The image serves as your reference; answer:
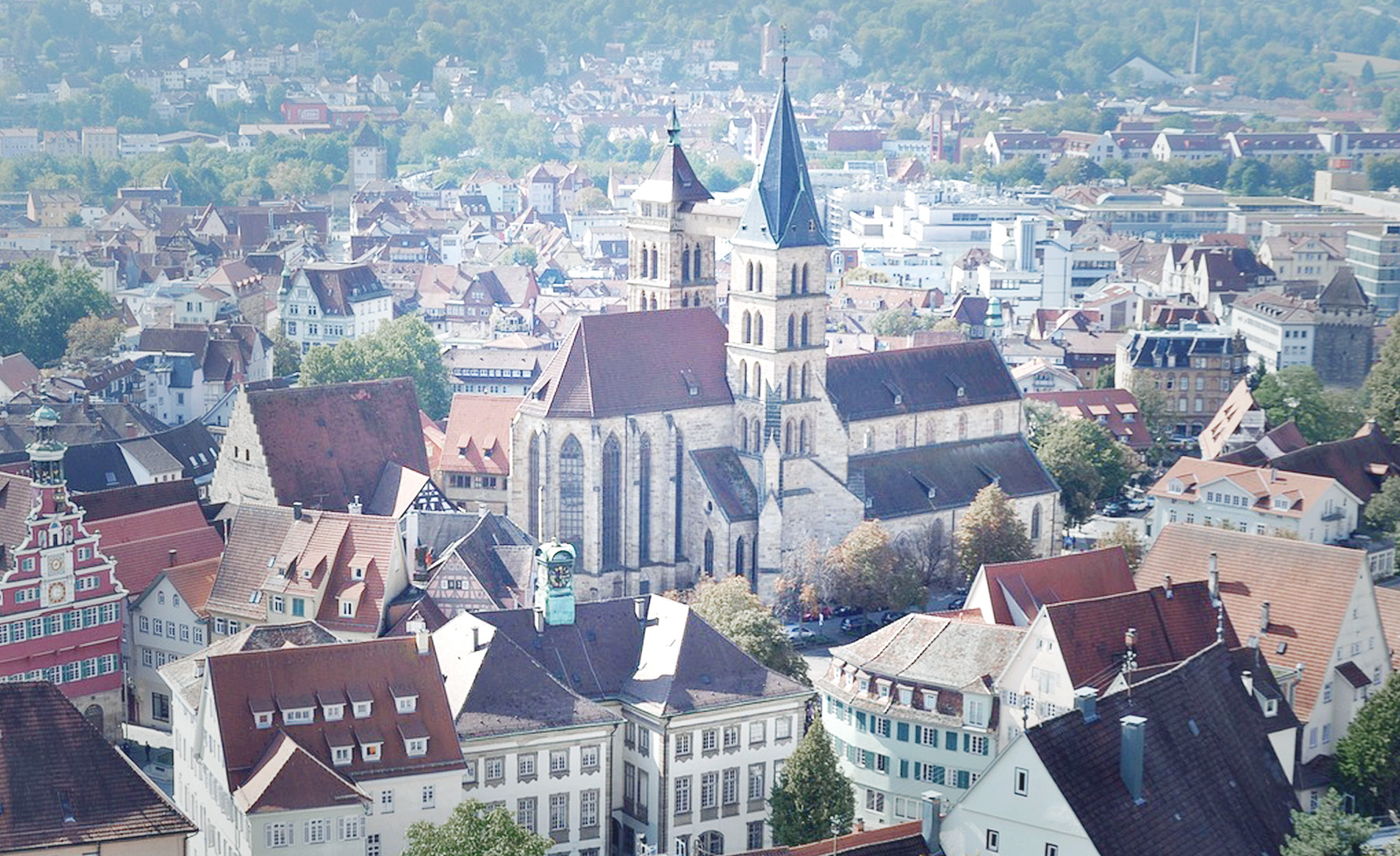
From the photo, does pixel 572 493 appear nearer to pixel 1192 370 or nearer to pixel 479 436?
pixel 479 436

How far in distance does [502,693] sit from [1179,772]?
23267mm

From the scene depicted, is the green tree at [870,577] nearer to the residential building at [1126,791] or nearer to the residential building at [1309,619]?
the residential building at [1309,619]

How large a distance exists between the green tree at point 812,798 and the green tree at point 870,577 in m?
36.1

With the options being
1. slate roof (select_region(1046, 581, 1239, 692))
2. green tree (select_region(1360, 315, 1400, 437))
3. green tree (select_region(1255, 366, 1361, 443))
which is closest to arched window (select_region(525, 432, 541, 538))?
slate roof (select_region(1046, 581, 1239, 692))

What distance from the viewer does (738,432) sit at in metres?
120

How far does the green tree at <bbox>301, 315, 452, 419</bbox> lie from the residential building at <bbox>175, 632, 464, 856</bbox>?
263ft

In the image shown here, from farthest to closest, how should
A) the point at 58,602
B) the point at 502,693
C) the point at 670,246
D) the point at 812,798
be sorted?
1. the point at 670,246
2. the point at 58,602
3. the point at 502,693
4. the point at 812,798

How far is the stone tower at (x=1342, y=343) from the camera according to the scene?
7485 inches

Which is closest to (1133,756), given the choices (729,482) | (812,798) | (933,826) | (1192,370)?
(933,826)

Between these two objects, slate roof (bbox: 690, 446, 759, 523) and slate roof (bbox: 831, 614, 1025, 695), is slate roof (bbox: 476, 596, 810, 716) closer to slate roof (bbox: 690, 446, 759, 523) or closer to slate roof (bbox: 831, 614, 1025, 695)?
slate roof (bbox: 831, 614, 1025, 695)

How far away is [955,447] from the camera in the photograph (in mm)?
128625

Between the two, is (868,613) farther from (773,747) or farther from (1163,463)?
(1163,463)

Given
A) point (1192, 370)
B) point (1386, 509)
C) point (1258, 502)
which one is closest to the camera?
point (1258, 502)

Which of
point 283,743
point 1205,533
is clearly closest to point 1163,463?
point 1205,533
